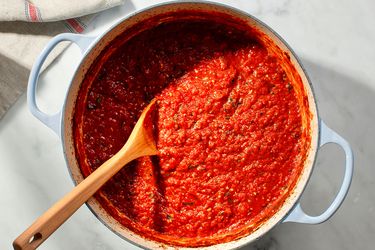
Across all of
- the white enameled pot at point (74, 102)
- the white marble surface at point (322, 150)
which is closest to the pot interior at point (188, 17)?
the white enameled pot at point (74, 102)

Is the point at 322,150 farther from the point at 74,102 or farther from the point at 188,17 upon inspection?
the point at 74,102

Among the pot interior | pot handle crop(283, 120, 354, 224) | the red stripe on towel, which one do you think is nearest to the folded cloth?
the red stripe on towel

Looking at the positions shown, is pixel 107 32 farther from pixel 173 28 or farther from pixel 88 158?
pixel 88 158

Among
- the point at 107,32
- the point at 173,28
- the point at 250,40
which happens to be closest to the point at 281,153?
the point at 250,40

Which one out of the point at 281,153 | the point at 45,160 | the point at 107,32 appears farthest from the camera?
the point at 45,160

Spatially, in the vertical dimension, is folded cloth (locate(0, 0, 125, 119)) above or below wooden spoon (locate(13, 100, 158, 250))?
above

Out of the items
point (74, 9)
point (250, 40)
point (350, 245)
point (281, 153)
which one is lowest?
point (350, 245)

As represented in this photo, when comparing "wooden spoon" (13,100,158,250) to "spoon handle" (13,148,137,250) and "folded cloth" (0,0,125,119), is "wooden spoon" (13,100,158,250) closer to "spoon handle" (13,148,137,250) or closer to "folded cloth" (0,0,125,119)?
"spoon handle" (13,148,137,250)
